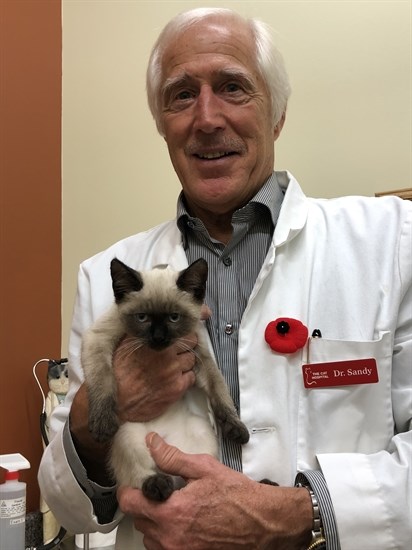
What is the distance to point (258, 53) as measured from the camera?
1.49m

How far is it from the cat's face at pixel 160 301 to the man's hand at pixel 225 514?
1.07 ft

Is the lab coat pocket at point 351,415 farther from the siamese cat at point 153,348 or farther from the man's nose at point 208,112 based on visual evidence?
the man's nose at point 208,112

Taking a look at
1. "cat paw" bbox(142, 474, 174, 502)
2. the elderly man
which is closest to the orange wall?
the elderly man

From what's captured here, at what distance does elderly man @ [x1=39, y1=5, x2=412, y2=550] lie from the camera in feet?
3.48

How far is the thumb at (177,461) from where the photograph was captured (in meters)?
1.09

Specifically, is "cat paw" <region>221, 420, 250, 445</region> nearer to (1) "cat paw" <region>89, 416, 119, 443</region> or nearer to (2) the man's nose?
(1) "cat paw" <region>89, 416, 119, 443</region>

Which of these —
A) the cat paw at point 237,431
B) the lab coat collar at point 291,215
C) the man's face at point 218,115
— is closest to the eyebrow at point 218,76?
the man's face at point 218,115

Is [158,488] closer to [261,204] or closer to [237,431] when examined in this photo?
[237,431]

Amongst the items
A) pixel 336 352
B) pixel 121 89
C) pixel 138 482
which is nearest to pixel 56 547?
pixel 138 482

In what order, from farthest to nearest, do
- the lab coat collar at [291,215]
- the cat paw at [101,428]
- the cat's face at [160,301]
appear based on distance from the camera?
the lab coat collar at [291,215] < the cat's face at [160,301] < the cat paw at [101,428]

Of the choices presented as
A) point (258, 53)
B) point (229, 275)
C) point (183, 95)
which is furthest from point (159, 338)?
point (258, 53)

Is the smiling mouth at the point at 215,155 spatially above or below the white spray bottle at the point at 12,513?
above

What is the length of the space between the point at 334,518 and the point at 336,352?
1.17ft

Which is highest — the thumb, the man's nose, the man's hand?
the man's nose
